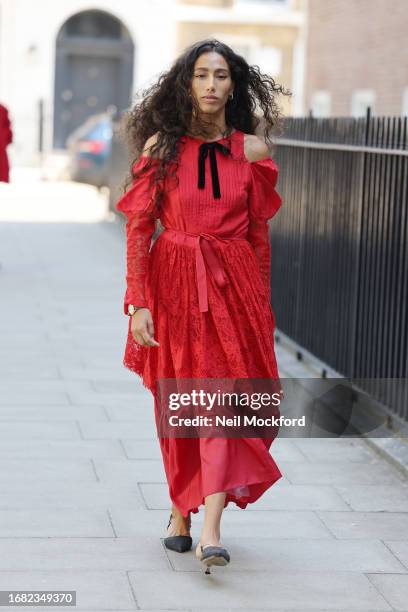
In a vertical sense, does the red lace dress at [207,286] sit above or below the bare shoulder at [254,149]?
below

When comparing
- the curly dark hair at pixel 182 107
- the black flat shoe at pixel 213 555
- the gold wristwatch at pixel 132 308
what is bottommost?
the black flat shoe at pixel 213 555

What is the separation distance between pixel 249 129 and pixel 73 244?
11750mm

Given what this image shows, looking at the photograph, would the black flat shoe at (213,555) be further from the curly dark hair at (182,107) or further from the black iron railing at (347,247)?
the black iron railing at (347,247)

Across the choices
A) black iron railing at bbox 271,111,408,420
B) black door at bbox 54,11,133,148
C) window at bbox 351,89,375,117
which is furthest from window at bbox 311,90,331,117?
black door at bbox 54,11,133,148

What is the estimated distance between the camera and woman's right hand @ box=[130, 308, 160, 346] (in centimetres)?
515

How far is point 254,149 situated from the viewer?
206 inches

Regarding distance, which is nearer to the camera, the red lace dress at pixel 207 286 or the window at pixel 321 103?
the red lace dress at pixel 207 286

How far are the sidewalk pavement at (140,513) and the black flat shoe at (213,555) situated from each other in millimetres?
96

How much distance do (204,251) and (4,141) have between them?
891 cm

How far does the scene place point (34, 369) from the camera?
354 inches

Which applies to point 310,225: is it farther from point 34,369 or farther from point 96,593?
point 96,593

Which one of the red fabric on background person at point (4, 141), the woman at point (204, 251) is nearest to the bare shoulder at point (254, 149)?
the woman at point (204, 251)

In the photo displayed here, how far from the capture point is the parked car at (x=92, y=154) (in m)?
25.4

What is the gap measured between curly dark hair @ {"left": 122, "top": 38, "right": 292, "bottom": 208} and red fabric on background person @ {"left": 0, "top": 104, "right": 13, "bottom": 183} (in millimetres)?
8294
